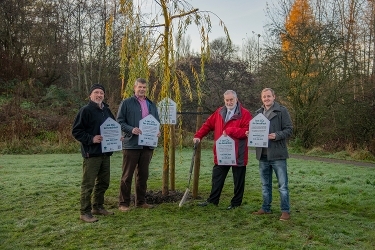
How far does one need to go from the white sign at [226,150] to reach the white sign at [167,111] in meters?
0.85

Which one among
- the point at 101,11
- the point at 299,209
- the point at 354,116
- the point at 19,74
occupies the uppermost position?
the point at 101,11

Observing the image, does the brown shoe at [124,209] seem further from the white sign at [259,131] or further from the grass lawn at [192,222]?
the white sign at [259,131]

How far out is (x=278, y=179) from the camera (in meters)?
5.33

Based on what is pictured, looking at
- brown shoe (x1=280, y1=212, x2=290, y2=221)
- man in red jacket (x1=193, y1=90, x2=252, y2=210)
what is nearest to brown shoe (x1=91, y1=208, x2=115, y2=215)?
man in red jacket (x1=193, y1=90, x2=252, y2=210)

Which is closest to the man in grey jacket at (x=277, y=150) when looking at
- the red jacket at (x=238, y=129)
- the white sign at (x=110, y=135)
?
the red jacket at (x=238, y=129)

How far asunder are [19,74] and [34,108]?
407cm

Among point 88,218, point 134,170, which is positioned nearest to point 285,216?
point 134,170

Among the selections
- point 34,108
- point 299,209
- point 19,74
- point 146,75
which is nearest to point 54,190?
point 146,75

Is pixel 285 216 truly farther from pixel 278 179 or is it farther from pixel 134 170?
pixel 134 170

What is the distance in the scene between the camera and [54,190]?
7340mm

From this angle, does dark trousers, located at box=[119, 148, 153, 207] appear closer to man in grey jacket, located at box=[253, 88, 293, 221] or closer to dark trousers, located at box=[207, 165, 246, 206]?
dark trousers, located at box=[207, 165, 246, 206]

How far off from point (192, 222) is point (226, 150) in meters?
1.21

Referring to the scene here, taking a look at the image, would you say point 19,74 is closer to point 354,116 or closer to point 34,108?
point 34,108

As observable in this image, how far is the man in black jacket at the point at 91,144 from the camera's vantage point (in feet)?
16.6
